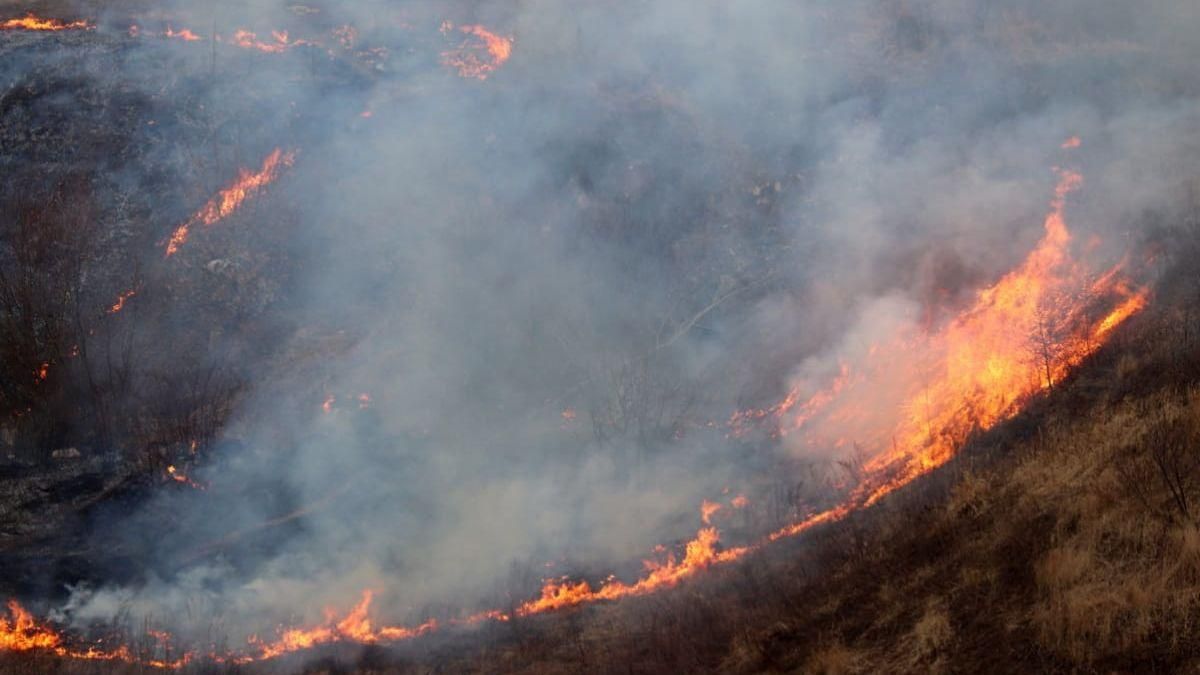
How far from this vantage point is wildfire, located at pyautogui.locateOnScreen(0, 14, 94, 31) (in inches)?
933

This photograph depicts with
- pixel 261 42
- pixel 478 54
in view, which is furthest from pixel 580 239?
pixel 261 42

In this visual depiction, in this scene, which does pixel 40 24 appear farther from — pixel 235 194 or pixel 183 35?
pixel 235 194

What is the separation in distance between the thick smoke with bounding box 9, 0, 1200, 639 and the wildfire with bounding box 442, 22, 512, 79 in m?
0.38

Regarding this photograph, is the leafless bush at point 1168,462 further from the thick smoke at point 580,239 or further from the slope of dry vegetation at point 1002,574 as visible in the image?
the thick smoke at point 580,239

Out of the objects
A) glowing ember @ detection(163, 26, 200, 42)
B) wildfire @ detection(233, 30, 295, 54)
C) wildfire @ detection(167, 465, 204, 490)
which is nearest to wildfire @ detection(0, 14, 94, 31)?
glowing ember @ detection(163, 26, 200, 42)

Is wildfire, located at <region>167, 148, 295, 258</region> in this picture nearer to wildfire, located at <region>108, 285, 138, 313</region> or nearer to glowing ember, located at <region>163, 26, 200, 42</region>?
wildfire, located at <region>108, 285, 138, 313</region>

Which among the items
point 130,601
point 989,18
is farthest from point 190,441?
point 989,18

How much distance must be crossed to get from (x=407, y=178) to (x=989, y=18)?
15763 mm

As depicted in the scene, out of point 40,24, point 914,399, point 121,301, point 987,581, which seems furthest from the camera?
point 40,24

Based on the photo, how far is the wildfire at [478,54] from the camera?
79.6ft

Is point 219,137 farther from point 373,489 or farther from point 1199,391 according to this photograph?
point 1199,391

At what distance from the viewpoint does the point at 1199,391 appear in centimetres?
994

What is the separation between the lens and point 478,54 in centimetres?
2464

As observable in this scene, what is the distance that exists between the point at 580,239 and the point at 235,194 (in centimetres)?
799
